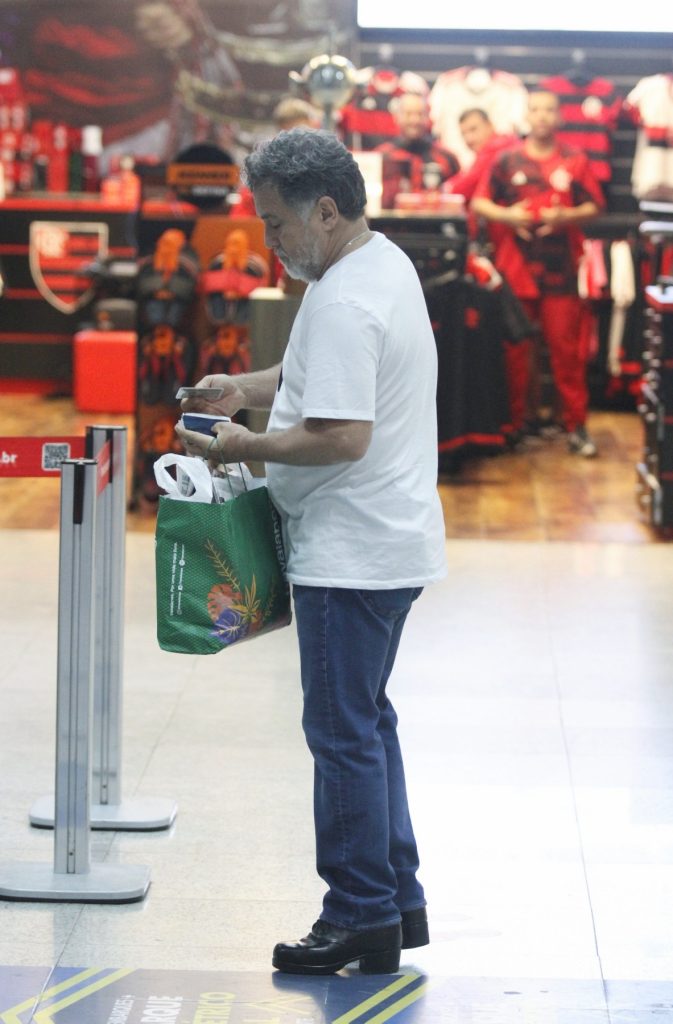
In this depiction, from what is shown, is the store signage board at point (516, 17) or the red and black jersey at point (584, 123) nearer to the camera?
the red and black jersey at point (584, 123)

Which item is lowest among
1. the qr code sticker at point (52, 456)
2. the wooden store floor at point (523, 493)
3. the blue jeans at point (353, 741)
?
the wooden store floor at point (523, 493)

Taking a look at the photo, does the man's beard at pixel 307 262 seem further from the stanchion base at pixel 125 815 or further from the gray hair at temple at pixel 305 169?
the stanchion base at pixel 125 815

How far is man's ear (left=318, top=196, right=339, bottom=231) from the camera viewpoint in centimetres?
282

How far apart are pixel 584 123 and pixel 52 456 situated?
→ 8.06 meters

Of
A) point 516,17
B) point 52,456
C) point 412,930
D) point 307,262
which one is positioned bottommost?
→ point 412,930

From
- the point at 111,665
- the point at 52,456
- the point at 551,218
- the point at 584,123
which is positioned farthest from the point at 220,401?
the point at 584,123

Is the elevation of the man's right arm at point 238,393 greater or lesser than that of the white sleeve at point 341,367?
lesser

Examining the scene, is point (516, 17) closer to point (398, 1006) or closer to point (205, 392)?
point (205, 392)

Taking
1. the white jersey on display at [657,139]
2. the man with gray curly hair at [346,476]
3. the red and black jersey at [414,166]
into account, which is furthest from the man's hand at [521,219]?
the man with gray curly hair at [346,476]

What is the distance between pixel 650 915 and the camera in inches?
133

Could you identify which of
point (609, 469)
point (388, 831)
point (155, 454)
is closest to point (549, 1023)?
point (388, 831)

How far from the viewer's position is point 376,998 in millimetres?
2986

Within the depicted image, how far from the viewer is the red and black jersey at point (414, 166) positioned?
973 centimetres

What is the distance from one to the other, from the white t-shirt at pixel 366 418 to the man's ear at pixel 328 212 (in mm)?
62
